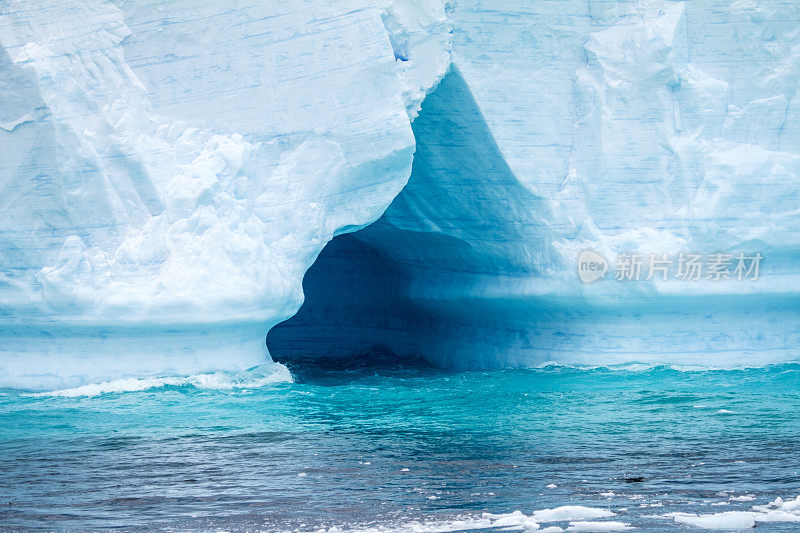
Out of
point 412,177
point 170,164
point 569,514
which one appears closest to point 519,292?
point 412,177

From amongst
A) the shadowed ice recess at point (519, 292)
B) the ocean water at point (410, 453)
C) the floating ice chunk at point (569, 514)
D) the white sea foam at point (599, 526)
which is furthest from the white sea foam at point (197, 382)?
the white sea foam at point (599, 526)

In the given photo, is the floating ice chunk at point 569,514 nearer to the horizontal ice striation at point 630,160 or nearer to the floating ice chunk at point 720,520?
the floating ice chunk at point 720,520

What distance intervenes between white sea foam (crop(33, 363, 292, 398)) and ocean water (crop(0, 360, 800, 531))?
0.02m

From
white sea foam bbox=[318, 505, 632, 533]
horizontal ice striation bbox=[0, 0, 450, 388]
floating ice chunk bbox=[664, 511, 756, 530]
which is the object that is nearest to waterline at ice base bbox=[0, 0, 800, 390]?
horizontal ice striation bbox=[0, 0, 450, 388]

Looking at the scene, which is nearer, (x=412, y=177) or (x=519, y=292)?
(x=519, y=292)

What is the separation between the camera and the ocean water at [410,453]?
4.01 meters

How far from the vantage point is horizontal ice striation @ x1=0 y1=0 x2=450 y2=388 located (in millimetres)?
6531

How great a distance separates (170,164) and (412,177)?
93.6 inches

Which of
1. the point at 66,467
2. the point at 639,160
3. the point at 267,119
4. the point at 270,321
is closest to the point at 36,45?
the point at 267,119

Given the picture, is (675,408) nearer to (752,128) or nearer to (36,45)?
(752,128)

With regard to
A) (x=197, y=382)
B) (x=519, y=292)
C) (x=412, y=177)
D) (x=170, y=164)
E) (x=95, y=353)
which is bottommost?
(x=197, y=382)

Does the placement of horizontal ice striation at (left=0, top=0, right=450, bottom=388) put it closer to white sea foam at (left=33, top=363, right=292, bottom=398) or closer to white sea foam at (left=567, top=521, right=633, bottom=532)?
white sea foam at (left=33, top=363, right=292, bottom=398)

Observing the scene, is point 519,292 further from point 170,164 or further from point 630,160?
point 170,164

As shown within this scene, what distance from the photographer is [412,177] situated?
8344 millimetres
